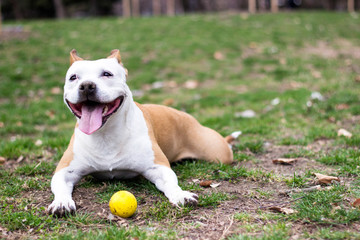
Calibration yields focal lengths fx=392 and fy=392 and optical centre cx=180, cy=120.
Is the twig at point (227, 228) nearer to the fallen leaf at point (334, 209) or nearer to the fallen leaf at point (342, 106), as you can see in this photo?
the fallen leaf at point (334, 209)

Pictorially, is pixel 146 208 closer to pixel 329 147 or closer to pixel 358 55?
pixel 329 147

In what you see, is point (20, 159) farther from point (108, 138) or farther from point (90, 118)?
point (90, 118)

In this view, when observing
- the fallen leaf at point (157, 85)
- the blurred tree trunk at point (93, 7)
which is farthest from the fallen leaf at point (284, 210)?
the blurred tree trunk at point (93, 7)

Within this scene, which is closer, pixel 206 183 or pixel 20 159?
pixel 206 183

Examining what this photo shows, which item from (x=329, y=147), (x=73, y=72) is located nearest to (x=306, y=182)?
(x=329, y=147)

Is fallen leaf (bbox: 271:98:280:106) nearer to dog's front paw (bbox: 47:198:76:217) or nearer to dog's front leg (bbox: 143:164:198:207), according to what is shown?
dog's front leg (bbox: 143:164:198:207)

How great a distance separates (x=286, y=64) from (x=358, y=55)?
245 centimetres

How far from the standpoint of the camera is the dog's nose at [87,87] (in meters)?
2.98

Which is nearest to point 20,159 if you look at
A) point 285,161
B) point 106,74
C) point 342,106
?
point 106,74

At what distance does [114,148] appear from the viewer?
3.35 metres

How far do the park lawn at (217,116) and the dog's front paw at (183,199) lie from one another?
72 millimetres

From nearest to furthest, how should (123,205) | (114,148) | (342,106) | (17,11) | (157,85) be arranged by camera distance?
1. (123,205)
2. (114,148)
3. (342,106)
4. (157,85)
5. (17,11)

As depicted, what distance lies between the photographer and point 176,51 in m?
10.6

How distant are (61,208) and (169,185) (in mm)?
856
